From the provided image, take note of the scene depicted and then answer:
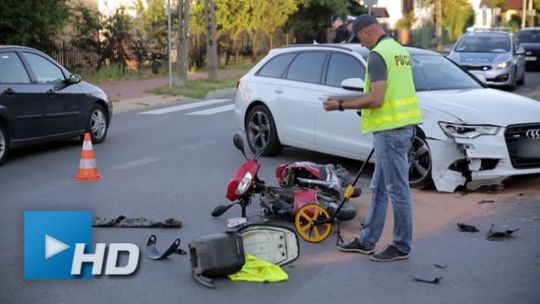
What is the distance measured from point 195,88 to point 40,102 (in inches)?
463

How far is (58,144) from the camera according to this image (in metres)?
12.4

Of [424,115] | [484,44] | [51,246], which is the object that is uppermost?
[484,44]

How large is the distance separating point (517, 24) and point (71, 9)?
183 feet

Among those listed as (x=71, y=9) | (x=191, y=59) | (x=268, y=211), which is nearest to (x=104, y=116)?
(x=268, y=211)

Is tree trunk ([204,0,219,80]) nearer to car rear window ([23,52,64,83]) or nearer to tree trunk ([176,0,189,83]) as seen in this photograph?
tree trunk ([176,0,189,83])

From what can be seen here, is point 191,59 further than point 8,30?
Yes

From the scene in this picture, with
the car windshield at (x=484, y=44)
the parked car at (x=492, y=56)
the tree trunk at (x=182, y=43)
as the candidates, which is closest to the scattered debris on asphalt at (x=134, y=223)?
the parked car at (x=492, y=56)

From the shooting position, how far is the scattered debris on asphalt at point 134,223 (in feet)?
23.4

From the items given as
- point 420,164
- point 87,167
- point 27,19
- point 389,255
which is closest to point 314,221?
point 389,255

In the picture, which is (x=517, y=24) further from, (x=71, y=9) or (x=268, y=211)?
(x=268, y=211)

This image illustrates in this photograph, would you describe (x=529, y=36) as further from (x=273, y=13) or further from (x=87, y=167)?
(x=87, y=167)

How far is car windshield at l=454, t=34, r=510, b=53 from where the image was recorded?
2209cm

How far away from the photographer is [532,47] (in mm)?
31859

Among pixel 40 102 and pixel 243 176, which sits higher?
pixel 40 102
